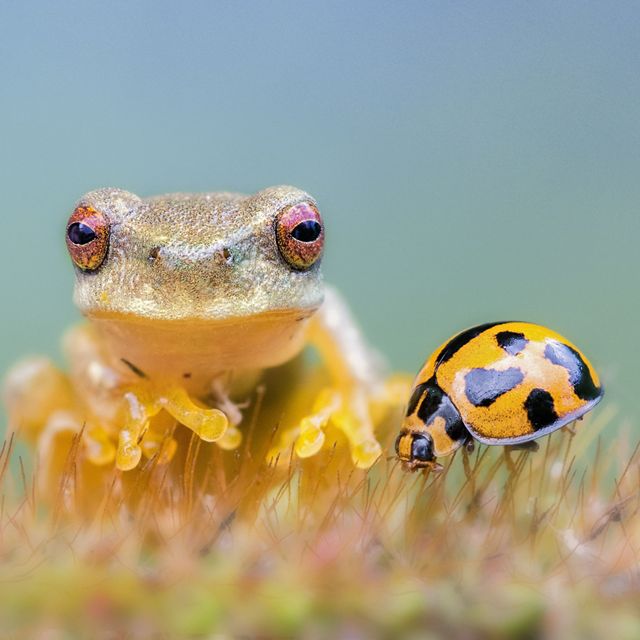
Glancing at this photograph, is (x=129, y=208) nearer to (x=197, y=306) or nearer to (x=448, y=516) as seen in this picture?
(x=197, y=306)

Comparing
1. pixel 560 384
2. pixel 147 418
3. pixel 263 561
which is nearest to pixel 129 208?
pixel 147 418

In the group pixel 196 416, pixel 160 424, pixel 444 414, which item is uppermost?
pixel 444 414

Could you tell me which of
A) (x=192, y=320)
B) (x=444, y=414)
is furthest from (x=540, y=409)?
(x=192, y=320)

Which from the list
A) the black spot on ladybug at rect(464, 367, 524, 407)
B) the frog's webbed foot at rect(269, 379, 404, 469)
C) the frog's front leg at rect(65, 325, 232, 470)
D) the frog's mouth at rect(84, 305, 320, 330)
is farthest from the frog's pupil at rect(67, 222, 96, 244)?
the black spot on ladybug at rect(464, 367, 524, 407)

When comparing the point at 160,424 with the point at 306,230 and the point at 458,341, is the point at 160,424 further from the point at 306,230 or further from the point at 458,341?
the point at 458,341

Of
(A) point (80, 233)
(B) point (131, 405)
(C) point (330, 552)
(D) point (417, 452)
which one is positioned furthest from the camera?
(B) point (131, 405)

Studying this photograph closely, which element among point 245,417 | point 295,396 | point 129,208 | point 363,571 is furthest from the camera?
point 295,396

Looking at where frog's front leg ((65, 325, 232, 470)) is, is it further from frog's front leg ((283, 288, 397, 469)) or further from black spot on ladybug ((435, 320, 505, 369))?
black spot on ladybug ((435, 320, 505, 369))
